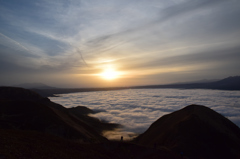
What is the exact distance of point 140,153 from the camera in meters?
21.1

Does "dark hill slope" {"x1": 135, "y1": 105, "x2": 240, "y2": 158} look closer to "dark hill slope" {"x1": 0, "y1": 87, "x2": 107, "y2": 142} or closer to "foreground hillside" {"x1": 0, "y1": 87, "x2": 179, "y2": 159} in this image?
"foreground hillside" {"x1": 0, "y1": 87, "x2": 179, "y2": 159}

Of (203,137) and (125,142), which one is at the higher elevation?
(125,142)

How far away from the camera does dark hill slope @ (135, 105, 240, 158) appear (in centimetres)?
2319

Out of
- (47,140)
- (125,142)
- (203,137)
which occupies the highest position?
(47,140)

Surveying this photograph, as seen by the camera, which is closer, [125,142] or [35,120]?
[125,142]

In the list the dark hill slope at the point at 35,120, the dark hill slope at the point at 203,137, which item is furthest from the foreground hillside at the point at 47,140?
the dark hill slope at the point at 203,137

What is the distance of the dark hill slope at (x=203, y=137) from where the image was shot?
76.1 ft

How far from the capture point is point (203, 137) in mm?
25984

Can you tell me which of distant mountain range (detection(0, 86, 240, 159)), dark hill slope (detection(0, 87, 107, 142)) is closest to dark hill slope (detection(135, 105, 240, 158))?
distant mountain range (detection(0, 86, 240, 159))

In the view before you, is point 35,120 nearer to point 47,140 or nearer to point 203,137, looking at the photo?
point 47,140

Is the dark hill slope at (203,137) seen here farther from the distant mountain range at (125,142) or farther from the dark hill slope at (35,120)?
the dark hill slope at (35,120)

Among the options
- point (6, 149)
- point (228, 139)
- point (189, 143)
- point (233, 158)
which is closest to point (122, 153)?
point (189, 143)

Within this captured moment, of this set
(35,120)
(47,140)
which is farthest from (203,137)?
(35,120)

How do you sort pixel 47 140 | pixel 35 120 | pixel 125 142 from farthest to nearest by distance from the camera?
pixel 35 120 → pixel 125 142 → pixel 47 140
